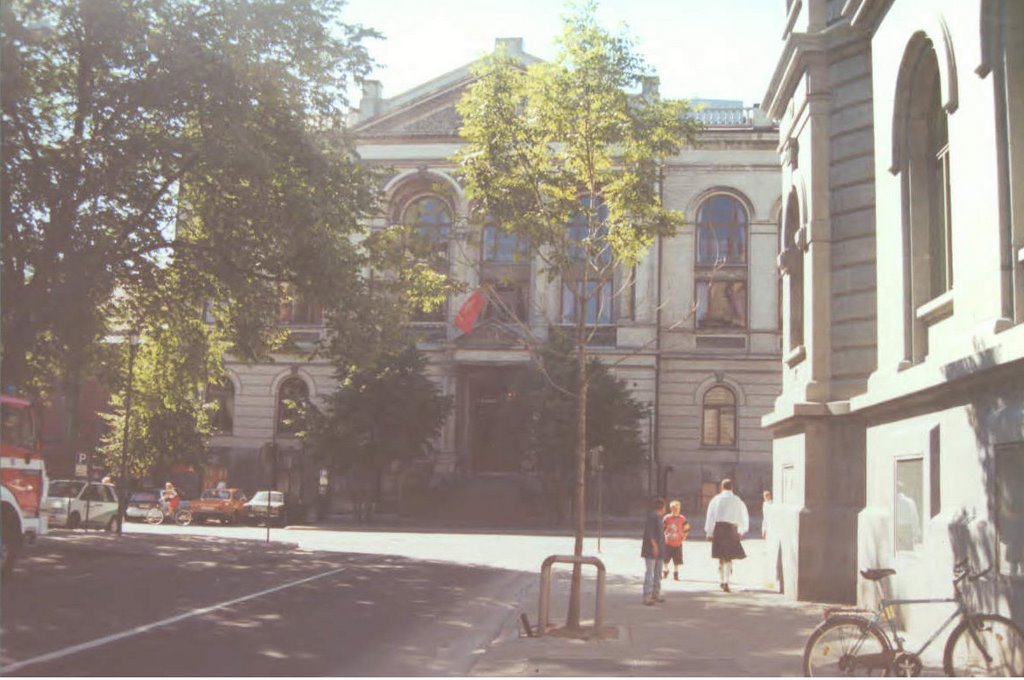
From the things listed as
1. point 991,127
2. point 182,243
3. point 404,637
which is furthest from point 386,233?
point 991,127

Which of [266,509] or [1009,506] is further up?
[1009,506]

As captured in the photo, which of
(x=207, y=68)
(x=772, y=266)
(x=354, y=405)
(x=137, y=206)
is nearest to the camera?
(x=207, y=68)

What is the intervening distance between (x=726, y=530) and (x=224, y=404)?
36.0 metres

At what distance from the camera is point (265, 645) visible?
10.2 meters

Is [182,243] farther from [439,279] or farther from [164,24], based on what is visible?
[439,279]

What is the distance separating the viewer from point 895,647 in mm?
8273

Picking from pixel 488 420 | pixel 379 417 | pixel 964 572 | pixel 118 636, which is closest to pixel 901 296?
pixel 964 572

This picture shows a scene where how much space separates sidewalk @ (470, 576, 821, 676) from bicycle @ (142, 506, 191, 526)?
91.9 ft

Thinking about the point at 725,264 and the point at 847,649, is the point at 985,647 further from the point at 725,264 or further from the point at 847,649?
the point at 725,264

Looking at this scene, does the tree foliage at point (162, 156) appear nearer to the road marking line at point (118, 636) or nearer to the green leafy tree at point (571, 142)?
the green leafy tree at point (571, 142)

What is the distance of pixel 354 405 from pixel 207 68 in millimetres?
23625

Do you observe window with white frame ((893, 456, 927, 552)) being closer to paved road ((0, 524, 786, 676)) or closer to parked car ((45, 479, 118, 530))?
paved road ((0, 524, 786, 676))

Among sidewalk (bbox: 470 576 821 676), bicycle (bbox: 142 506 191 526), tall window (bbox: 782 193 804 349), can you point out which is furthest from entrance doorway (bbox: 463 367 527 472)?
sidewalk (bbox: 470 576 821 676)

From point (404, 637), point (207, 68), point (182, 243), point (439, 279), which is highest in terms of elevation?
point (207, 68)
